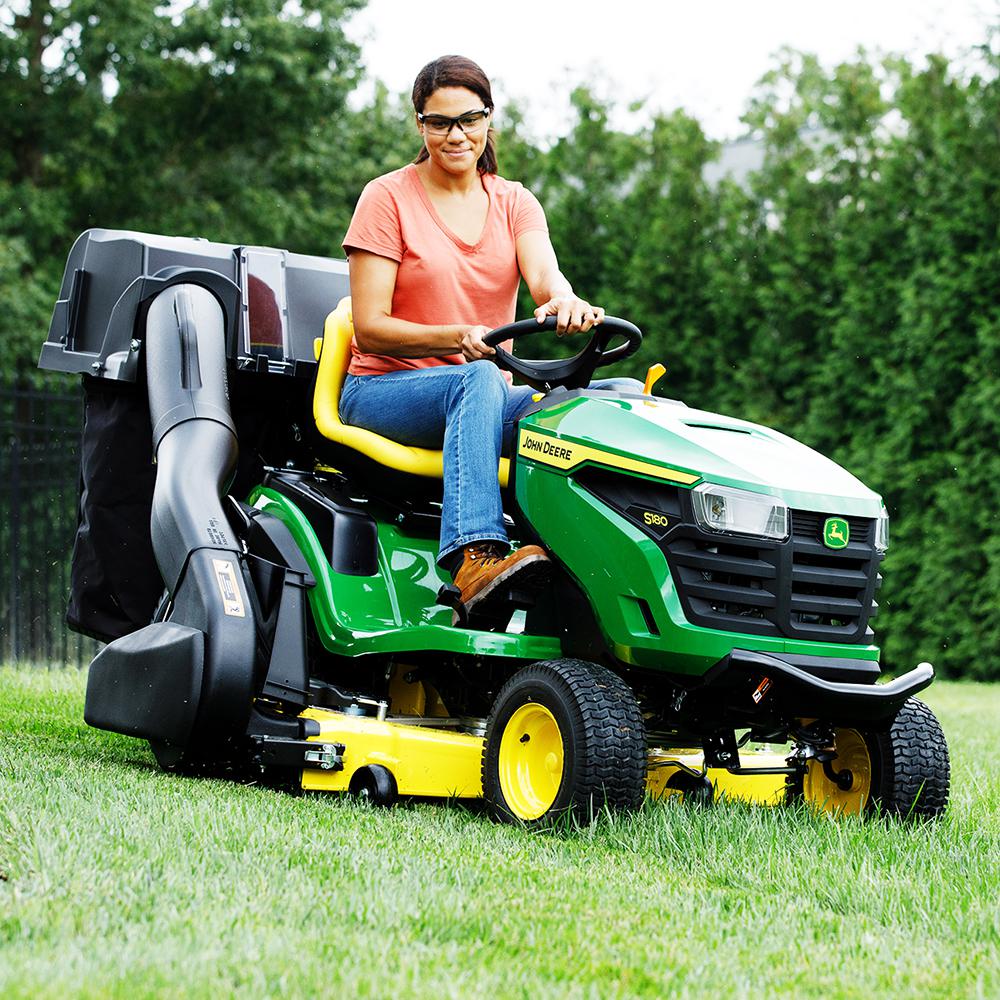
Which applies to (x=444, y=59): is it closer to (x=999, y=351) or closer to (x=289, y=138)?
(x=999, y=351)

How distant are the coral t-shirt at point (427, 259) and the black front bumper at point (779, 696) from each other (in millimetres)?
1134

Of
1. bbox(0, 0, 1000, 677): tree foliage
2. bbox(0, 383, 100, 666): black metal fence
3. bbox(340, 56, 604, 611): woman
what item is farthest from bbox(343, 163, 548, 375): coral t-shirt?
bbox(0, 0, 1000, 677): tree foliage

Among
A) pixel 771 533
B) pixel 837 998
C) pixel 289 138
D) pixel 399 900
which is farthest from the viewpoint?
pixel 289 138

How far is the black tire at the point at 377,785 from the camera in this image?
11.9ft

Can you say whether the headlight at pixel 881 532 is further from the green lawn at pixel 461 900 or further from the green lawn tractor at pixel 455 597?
the green lawn at pixel 461 900

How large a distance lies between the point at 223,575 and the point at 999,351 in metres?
6.26

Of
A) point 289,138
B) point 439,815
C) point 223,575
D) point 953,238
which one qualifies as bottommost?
point 439,815

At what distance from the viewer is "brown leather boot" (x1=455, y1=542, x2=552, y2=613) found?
346 cm

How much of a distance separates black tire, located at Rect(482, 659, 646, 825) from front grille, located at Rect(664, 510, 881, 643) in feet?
0.86

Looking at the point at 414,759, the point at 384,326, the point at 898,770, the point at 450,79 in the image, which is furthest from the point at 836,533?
the point at 450,79

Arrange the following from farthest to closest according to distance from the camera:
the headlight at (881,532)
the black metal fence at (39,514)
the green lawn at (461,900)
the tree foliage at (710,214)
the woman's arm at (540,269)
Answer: the tree foliage at (710,214) < the black metal fence at (39,514) < the woman's arm at (540,269) < the headlight at (881,532) < the green lawn at (461,900)

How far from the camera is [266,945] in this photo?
2.10 m

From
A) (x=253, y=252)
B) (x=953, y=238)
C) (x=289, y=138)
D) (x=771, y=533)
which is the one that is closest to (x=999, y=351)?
(x=953, y=238)

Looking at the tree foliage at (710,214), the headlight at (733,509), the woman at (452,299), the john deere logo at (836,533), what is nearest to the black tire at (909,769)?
the john deere logo at (836,533)
